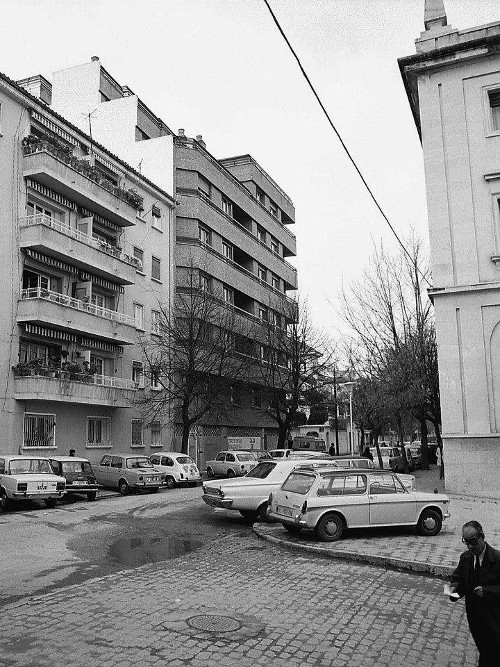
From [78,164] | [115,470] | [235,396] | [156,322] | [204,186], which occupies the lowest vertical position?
[115,470]

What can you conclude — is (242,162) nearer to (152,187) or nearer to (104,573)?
(152,187)

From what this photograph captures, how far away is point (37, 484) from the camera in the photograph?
1842cm

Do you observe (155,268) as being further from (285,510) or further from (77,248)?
(285,510)

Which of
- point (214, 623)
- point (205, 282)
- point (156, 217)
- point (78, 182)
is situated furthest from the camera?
point (205, 282)

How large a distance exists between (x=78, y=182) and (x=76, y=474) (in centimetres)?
1461

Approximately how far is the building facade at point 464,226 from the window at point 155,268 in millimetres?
19289

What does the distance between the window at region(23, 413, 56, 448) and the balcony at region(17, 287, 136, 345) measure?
393 centimetres

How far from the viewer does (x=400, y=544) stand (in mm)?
11836

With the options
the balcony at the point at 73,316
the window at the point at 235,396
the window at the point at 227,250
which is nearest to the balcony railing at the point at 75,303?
the balcony at the point at 73,316

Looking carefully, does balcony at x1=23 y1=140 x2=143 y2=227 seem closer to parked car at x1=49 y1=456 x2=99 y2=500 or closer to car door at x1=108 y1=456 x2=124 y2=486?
car door at x1=108 y1=456 x2=124 y2=486

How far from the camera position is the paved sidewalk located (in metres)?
10.1

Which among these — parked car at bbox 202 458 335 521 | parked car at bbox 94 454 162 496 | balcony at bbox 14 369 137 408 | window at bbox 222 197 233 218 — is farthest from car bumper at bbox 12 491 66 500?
window at bbox 222 197 233 218

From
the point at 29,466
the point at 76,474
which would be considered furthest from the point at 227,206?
the point at 29,466

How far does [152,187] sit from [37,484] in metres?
23.2
